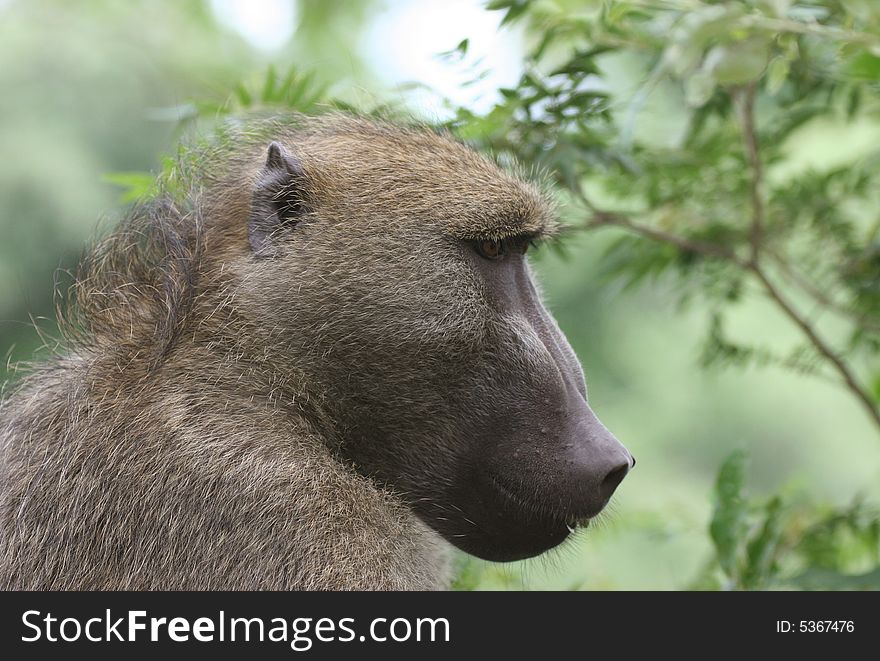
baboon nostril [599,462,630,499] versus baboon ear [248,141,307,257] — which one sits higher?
baboon ear [248,141,307,257]

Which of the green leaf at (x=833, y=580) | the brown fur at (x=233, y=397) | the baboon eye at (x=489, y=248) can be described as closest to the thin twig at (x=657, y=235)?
the brown fur at (x=233, y=397)

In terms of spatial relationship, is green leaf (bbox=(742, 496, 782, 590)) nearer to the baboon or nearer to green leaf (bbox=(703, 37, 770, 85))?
the baboon

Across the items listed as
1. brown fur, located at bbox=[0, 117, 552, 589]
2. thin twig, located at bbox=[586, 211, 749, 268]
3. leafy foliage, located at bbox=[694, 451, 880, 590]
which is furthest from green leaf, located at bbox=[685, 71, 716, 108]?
leafy foliage, located at bbox=[694, 451, 880, 590]

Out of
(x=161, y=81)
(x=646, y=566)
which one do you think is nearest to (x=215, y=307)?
(x=646, y=566)

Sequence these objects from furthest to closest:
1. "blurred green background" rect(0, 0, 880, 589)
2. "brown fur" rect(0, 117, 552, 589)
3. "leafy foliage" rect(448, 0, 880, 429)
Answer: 1. "blurred green background" rect(0, 0, 880, 589)
2. "leafy foliage" rect(448, 0, 880, 429)
3. "brown fur" rect(0, 117, 552, 589)

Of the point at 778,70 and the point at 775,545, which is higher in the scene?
the point at 778,70

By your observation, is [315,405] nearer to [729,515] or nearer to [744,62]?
[744,62]

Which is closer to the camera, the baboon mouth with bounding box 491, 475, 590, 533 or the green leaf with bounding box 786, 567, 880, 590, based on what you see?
the baboon mouth with bounding box 491, 475, 590, 533

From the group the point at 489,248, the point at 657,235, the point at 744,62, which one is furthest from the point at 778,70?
the point at 657,235

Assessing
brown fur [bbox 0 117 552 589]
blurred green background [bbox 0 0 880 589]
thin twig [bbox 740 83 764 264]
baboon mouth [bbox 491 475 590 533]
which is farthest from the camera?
blurred green background [bbox 0 0 880 589]

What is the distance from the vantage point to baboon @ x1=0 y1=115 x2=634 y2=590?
220 centimetres

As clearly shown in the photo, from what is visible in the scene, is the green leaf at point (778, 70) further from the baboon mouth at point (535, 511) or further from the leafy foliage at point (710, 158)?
the baboon mouth at point (535, 511)

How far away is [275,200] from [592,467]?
101cm

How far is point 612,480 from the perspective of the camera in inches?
89.8
